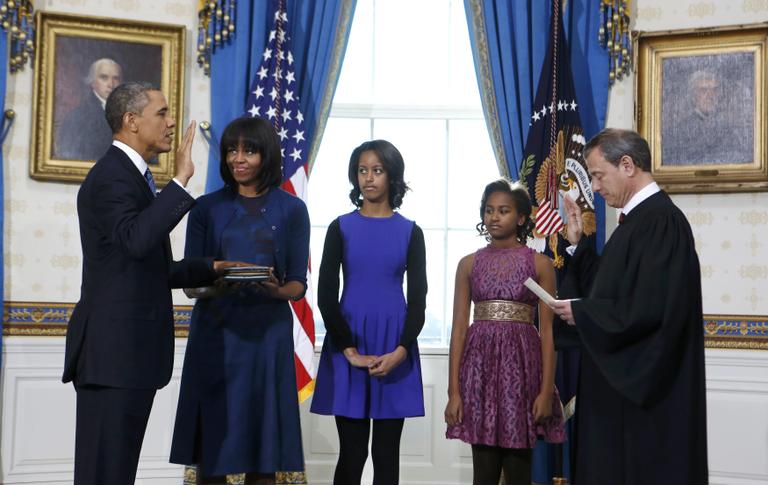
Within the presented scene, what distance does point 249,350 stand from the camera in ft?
10.5

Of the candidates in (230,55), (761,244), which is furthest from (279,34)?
(761,244)

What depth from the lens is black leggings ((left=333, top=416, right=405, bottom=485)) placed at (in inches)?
137

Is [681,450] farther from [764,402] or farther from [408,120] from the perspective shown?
[408,120]

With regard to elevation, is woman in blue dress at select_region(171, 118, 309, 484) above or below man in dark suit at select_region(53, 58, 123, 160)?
below

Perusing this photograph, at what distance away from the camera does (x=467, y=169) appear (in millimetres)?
5652

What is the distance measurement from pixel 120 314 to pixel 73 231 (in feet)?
8.51

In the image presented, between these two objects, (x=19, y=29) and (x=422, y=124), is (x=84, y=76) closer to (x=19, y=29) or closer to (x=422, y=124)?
(x=19, y=29)

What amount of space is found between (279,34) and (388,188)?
71.5 inches

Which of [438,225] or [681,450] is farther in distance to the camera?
[438,225]

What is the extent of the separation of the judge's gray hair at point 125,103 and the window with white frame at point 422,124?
107 inches

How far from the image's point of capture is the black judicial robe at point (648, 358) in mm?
2719

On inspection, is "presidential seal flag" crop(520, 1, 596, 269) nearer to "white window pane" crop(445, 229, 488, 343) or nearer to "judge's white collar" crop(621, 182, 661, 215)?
"white window pane" crop(445, 229, 488, 343)

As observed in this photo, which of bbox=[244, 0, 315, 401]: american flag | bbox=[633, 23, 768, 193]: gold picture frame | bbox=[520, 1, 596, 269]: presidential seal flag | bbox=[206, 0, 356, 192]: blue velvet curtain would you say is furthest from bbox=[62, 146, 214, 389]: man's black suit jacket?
bbox=[633, 23, 768, 193]: gold picture frame

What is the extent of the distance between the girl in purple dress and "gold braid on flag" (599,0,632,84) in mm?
1766
